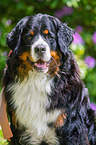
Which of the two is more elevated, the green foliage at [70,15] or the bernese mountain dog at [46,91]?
the green foliage at [70,15]

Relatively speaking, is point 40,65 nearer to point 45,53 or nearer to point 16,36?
point 45,53

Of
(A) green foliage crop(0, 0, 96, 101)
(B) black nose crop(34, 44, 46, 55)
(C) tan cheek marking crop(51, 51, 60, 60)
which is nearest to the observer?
(B) black nose crop(34, 44, 46, 55)

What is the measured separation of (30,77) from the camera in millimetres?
2633

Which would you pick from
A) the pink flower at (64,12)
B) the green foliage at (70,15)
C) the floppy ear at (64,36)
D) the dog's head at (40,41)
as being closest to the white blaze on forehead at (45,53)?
the dog's head at (40,41)

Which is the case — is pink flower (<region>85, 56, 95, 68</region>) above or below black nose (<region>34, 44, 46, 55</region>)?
above

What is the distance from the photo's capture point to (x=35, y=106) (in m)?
2.63

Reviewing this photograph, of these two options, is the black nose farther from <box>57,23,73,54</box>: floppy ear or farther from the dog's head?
<box>57,23,73,54</box>: floppy ear

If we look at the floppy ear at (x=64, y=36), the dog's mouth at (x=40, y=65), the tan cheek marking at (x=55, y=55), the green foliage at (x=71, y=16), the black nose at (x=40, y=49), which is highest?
the green foliage at (x=71, y=16)

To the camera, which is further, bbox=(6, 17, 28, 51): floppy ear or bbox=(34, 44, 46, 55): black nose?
bbox=(6, 17, 28, 51): floppy ear

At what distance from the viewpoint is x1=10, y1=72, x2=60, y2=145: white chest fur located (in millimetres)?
2605

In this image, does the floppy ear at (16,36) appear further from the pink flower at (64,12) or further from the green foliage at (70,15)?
the pink flower at (64,12)

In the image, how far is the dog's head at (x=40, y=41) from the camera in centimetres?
243

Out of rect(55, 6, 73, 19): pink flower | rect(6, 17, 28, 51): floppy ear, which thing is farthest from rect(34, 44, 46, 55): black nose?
rect(55, 6, 73, 19): pink flower

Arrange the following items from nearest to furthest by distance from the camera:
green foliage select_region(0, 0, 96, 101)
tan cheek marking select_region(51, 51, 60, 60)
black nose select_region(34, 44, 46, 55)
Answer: black nose select_region(34, 44, 46, 55)
tan cheek marking select_region(51, 51, 60, 60)
green foliage select_region(0, 0, 96, 101)
